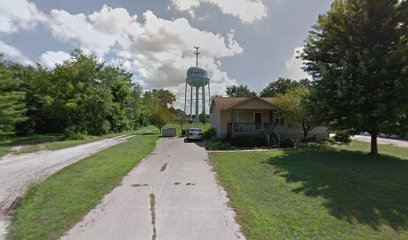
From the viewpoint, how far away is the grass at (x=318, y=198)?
430 cm

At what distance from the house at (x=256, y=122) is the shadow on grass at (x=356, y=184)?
22.7ft

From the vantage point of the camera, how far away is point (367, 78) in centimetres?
1023

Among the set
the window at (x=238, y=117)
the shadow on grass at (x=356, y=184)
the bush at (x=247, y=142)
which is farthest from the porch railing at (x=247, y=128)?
the shadow on grass at (x=356, y=184)

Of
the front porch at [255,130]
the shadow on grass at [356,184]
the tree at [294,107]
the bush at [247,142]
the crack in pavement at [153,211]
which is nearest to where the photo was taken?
the crack in pavement at [153,211]

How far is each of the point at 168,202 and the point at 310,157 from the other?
28.9ft

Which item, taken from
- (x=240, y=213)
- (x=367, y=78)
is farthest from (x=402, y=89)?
(x=240, y=213)

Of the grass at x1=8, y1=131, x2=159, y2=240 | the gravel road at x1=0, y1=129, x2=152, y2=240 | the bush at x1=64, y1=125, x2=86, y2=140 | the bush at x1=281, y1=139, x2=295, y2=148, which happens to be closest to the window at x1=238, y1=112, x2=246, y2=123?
the bush at x1=281, y1=139, x2=295, y2=148

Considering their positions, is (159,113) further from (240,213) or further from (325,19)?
(240,213)

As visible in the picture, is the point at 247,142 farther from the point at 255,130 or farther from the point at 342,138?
the point at 342,138

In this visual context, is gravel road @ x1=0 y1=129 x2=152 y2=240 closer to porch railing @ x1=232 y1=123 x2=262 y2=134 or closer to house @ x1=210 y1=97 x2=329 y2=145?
house @ x1=210 y1=97 x2=329 y2=145

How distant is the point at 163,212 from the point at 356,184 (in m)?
6.09

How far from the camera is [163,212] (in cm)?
495

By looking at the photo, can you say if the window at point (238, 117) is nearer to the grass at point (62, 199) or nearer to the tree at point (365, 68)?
the tree at point (365, 68)

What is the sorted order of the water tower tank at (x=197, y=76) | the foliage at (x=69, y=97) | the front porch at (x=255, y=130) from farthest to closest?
the water tower tank at (x=197, y=76) < the foliage at (x=69, y=97) < the front porch at (x=255, y=130)
